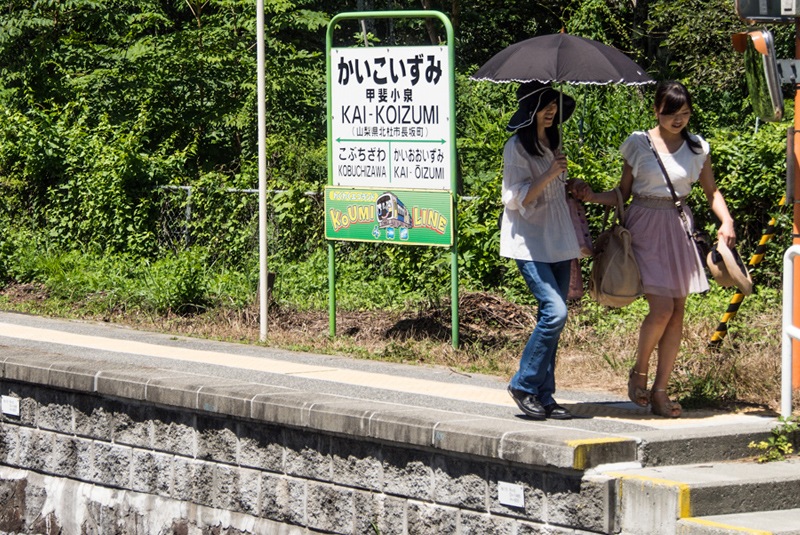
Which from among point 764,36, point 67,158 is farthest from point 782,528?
point 67,158

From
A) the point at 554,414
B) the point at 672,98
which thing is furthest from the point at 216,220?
the point at 672,98

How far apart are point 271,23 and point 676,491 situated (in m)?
11.8

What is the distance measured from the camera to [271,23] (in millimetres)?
14602

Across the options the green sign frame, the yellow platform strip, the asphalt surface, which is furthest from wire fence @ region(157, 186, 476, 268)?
the yellow platform strip

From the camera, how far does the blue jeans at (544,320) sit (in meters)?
5.14

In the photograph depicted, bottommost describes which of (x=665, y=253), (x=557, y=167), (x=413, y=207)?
(x=665, y=253)

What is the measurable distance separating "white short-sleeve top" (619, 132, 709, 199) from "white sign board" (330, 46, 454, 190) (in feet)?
9.10

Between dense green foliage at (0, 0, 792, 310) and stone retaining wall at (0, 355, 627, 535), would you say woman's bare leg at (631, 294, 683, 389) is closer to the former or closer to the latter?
stone retaining wall at (0, 355, 627, 535)

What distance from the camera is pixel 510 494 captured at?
15.0 ft

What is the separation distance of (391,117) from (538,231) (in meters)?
3.32

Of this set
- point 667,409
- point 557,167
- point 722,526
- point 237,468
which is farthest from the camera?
point 237,468

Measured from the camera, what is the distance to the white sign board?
805 cm

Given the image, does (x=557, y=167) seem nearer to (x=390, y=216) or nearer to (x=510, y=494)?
(x=510, y=494)

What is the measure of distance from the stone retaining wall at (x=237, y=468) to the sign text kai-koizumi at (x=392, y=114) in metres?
3.02
